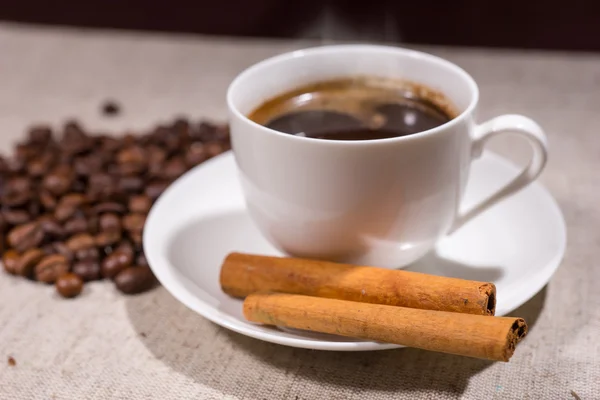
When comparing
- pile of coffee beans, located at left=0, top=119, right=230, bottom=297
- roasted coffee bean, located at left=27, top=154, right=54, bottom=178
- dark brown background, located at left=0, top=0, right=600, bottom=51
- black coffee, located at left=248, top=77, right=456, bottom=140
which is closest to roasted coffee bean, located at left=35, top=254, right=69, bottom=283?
pile of coffee beans, located at left=0, top=119, right=230, bottom=297

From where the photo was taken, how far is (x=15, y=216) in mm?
1343

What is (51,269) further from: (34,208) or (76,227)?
(34,208)

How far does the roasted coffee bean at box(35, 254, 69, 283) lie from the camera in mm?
1214

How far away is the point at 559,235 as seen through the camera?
3.46ft

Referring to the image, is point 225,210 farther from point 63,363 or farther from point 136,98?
point 136,98

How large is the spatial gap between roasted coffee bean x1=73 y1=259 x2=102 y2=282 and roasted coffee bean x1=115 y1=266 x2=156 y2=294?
0.22 feet

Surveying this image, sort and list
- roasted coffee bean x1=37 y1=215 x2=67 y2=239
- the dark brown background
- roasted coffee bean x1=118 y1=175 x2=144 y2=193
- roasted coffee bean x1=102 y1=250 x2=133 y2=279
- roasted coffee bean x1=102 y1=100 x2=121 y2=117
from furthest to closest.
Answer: the dark brown background
roasted coffee bean x1=102 y1=100 x2=121 y2=117
roasted coffee bean x1=118 y1=175 x2=144 y2=193
roasted coffee bean x1=37 y1=215 x2=67 y2=239
roasted coffee bean x1=102 y1=250 x2=133 y2=279

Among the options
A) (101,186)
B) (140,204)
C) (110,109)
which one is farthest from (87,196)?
(110,109)

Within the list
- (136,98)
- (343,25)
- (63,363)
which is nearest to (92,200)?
(63,363)

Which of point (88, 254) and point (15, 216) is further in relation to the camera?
point (15, 216)

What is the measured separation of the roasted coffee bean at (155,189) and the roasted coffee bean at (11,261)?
11.1 inches

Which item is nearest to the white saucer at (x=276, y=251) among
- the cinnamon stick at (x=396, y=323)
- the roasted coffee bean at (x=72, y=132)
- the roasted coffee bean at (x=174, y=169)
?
the cinnamon stick at (x=396, y=323)

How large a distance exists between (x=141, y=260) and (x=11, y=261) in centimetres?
25

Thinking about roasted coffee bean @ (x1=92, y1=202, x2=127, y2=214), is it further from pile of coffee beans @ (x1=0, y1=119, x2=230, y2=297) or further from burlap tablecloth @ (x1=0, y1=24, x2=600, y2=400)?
burlap tablecloth @ (x1=0, y1=24, x2=600, y2=400)
